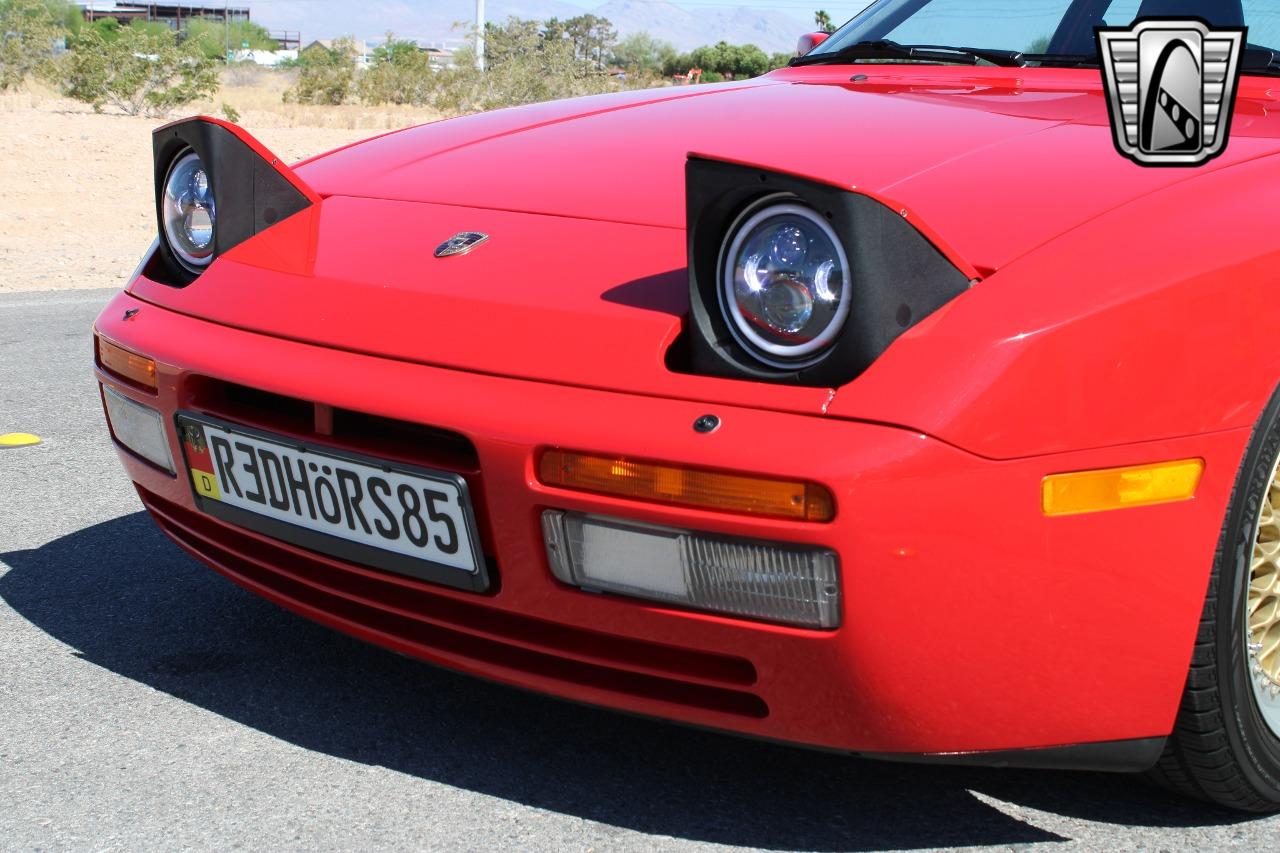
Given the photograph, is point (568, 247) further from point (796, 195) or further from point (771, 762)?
point (771, 762)

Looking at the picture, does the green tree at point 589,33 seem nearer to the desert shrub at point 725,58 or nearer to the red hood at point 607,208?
the desert shrub at point 725,58

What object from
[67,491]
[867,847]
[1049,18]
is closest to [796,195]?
[867,847]

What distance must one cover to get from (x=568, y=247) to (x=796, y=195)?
0.50 meters

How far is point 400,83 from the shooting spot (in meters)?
27.3

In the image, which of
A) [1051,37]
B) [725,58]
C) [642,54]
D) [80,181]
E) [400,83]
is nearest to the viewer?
[1051,37]

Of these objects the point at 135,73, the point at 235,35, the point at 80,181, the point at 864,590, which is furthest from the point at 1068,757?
the point at 235,35

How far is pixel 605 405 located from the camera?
5.86 ft

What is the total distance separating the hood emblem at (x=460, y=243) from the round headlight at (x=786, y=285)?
53cm

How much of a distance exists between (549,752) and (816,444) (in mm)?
801

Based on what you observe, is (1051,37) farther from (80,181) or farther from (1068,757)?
(80,181)

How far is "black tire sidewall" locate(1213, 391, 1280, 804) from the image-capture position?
1.84 meters

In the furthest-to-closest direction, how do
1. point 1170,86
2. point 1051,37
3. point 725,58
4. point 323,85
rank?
point 725,58, point 323,85, point 1051,37, point 1170,86

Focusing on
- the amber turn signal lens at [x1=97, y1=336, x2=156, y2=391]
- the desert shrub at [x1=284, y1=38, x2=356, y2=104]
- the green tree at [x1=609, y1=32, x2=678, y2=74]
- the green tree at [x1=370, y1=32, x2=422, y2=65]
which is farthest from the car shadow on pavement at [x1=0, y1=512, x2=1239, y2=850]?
the green tree at [x1=609, y1=32, x2=678, y2=74]

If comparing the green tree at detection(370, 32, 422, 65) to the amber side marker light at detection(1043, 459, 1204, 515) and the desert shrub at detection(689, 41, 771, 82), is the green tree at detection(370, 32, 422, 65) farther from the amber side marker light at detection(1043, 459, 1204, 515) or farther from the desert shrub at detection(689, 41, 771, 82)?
the amber side marker light at detection(1043, 459, 1204, 515)
